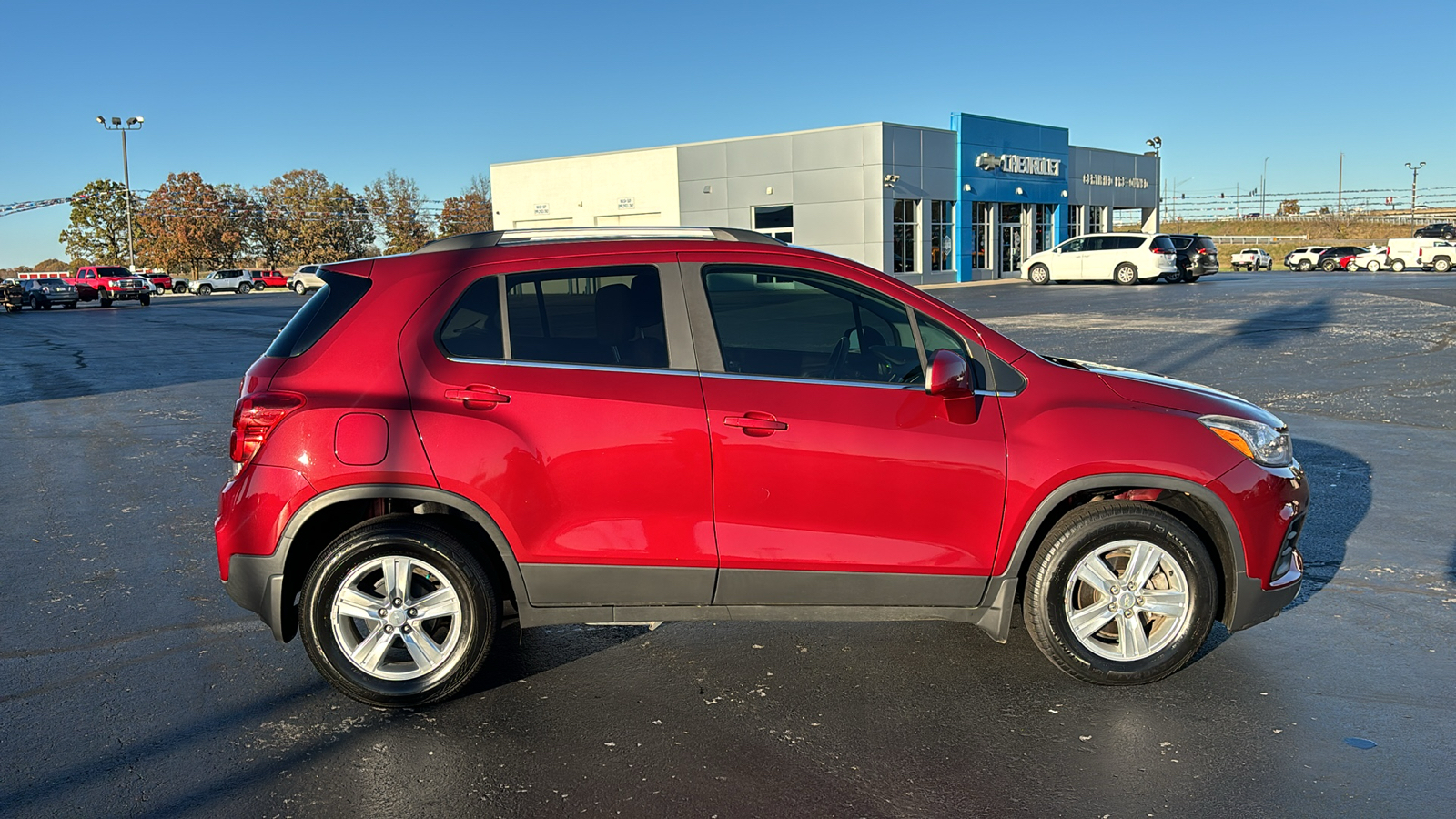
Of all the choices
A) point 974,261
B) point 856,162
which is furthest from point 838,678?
point 974,261

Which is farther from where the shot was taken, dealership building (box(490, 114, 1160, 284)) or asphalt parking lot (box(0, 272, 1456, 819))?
dealership building (box(490, 114, 1160, 284))

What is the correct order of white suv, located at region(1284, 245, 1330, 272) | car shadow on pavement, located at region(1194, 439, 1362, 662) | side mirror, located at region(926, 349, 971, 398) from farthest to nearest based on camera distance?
1. white suv, located at region(1284, 245, 1330, 272)
2. car shadow on pavement, located at region(1194, 439, 1362, 662)
3. side mirror, located at region(926, 349, 971, 398)

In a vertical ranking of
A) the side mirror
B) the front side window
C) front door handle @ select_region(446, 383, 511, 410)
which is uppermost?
the front side window

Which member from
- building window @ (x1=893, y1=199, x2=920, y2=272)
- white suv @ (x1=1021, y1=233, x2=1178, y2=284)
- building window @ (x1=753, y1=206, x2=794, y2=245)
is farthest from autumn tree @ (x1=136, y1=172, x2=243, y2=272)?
white suv @ (x1=1021, y1=233, x2=1178, y2=284)

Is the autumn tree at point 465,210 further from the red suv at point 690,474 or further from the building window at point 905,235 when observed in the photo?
the red suv at point 690,474

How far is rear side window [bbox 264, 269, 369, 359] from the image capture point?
427cm

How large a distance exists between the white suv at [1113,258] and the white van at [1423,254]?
22137 mm

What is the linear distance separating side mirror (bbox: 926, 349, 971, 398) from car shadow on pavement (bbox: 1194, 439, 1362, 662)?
176 cm

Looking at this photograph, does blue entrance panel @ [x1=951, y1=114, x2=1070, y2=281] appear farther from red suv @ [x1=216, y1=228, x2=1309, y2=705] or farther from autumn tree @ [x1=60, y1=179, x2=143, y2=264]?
autumn tree @ [x1=60, y1=179, x2=143, y2=264]

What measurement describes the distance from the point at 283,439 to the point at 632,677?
1673 mm

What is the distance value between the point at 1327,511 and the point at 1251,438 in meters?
3.13

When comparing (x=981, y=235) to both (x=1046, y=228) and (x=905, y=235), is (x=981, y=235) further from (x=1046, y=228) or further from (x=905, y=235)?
(x=1046, y=228)

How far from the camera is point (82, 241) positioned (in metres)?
101

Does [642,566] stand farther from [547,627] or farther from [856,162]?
[856,162]
